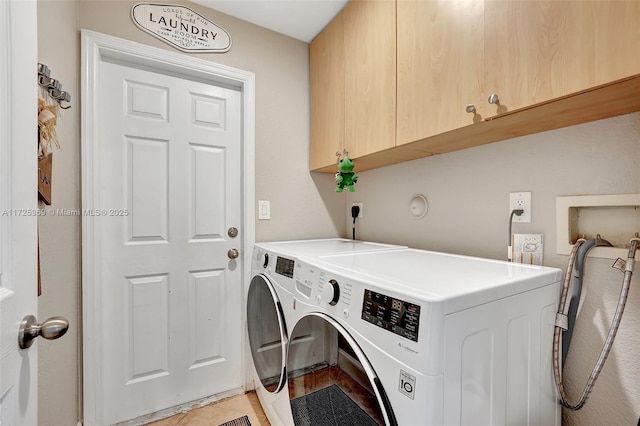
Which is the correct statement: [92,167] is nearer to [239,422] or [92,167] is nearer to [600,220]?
[239,422]

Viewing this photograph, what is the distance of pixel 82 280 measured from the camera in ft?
4.63

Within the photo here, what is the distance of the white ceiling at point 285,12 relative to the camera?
162 cm

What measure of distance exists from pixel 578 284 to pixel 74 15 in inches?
94.1

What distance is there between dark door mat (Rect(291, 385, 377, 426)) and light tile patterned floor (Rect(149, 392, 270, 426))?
59 centimetres

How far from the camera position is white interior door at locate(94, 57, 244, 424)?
4.97 ft

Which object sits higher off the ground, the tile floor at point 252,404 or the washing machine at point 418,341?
the washing machine at point 418,341

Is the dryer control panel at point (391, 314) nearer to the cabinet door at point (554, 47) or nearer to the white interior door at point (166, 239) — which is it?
the cabinet door at point (554, 47)

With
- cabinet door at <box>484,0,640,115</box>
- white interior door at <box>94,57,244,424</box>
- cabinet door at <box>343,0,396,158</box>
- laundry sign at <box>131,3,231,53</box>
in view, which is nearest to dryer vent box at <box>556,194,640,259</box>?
cabinet door at <box>484,0,640,115</box>

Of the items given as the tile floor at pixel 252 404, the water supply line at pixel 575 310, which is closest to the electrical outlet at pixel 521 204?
the water supply line at pixel 575 310

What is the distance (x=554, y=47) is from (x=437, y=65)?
1.18 feet

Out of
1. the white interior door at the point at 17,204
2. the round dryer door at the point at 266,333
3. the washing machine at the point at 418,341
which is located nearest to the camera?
the white interior door at the point at 17,204

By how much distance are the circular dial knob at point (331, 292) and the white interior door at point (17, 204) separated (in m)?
0.67

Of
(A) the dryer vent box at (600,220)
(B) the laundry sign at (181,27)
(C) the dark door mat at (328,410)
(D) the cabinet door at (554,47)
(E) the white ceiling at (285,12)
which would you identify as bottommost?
(C) the dark door mat at (328,410)

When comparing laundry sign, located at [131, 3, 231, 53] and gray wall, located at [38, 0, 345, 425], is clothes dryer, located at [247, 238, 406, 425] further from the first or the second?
laundry sign, located at [131, 3, 231, 53]
